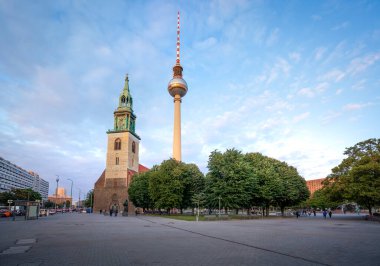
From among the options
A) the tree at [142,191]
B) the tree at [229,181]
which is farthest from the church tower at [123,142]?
the tree at [229,181]

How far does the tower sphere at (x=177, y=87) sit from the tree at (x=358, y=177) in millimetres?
61854

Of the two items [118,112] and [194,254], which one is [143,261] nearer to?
[194,254]

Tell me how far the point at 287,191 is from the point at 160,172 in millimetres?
24400

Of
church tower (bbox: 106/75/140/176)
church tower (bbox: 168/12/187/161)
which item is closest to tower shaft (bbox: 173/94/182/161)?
church tower (bbox: 168/12/187/161)

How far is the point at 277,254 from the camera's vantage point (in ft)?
37.2

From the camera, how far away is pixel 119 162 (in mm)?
90500

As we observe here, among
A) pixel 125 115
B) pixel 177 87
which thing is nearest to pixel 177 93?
pixel 177 87

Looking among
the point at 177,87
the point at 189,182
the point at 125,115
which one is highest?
the point at 177,87

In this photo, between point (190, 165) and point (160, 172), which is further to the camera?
point (190, 165)

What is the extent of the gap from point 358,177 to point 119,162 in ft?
216

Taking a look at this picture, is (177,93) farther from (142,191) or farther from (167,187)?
(167,187)

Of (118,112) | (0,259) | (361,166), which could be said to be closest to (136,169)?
(118,112)

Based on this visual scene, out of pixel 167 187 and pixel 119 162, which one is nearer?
pixel 167 187

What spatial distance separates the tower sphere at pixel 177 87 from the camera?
102 meters
